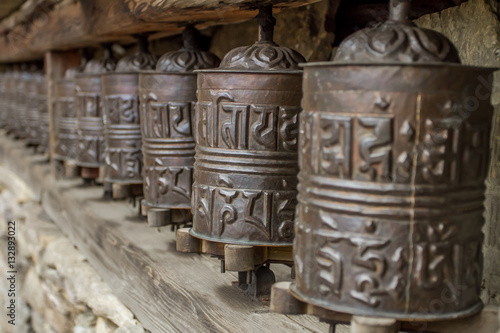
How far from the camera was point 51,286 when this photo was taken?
4.18m

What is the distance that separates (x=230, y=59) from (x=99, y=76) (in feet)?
6.86

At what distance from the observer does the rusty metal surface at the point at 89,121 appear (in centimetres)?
396

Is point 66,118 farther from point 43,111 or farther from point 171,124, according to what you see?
point 171,124

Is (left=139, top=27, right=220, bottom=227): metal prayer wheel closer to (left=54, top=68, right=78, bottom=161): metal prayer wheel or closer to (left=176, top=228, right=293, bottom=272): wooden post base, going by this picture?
(left=176, top=228, right=293, bottom=272): wooden post base

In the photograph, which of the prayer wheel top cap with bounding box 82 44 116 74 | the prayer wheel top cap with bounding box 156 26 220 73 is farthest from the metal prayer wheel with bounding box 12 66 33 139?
the prayer wheel top cap with bounding box 156 26 220 73

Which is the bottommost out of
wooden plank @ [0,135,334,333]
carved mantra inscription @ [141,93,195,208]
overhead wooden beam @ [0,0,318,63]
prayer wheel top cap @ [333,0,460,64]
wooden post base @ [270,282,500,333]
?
wooden plank @ [0,135,334,333]

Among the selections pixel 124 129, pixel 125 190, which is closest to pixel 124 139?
pixel 124 129

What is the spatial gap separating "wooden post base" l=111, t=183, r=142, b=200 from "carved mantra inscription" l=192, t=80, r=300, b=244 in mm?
1551

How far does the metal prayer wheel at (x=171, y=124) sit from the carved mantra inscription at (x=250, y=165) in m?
0.65

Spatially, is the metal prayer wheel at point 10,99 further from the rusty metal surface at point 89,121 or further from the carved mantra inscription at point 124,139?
the carved mantra inscription at point 124,139

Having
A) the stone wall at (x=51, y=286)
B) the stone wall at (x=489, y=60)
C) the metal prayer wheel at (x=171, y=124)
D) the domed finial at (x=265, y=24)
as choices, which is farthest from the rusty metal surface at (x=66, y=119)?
the stone wall at (x=489, y=60)

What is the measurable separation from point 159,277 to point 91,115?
1.78 meters

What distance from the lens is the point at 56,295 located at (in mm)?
4035

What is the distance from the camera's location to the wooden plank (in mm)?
2042
